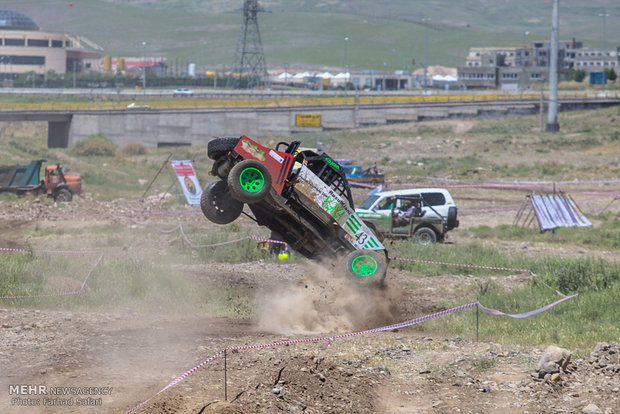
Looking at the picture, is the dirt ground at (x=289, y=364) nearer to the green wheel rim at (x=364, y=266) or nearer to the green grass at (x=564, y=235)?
the green wheel rim at (x=364, y=266)

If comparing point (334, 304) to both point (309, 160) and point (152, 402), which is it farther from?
point (152, 402)

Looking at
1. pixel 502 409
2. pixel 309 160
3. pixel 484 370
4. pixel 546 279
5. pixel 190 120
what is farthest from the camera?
pixel 190 120

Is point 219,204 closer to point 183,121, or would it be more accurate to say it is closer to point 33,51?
point 183,121

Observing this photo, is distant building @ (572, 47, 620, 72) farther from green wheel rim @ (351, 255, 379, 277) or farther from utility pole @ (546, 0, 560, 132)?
green wheel rim @ (351, 255, 379, 277)

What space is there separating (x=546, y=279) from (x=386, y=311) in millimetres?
4912

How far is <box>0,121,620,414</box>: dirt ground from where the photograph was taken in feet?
33.7

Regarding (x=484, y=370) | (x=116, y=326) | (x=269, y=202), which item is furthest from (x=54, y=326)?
(x=484, y=370)

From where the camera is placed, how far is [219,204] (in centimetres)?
1512

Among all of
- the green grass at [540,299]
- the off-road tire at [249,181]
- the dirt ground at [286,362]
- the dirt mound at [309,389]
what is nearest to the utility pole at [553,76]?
the green grass at [540,299]

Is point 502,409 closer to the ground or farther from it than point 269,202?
closer to the ground

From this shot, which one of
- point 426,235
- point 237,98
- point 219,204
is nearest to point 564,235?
point 426,235

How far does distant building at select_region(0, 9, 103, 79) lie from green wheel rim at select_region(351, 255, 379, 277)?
157248 millimetres

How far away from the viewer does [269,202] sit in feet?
46.3

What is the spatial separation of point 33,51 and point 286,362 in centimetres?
16959
